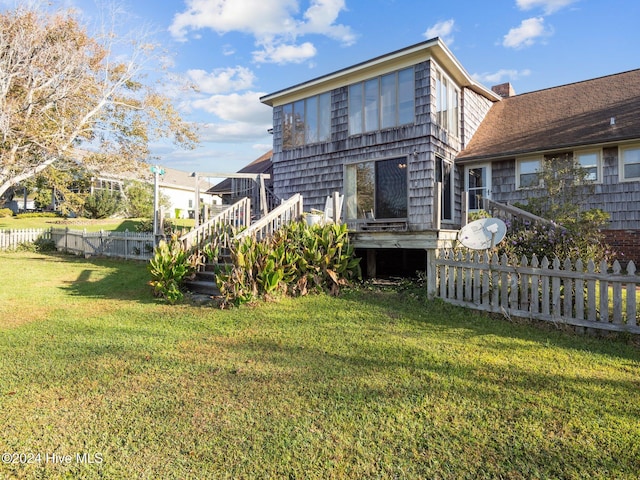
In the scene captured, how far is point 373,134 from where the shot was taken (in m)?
10.8

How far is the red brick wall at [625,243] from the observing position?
9438 mm

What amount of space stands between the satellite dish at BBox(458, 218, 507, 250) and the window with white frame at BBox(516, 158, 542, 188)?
567 cm

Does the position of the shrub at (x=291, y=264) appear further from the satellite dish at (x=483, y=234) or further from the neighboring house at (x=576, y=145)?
the neighboring house at (x=576, y=145)

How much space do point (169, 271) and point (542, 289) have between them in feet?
20.1

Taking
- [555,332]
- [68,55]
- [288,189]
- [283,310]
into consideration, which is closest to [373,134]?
[288,189]

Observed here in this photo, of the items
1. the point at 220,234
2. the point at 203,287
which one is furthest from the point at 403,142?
the point at 203,287

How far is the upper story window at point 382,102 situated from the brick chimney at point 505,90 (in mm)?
7341

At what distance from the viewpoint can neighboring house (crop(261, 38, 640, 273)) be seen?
9828 millimetres

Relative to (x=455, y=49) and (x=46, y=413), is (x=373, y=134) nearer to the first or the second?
(x=455, y=49)

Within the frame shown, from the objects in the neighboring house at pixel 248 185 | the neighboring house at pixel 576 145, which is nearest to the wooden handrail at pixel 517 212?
the neighboring house at pixel 576 145

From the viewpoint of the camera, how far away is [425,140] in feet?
32.4

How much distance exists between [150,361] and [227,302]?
2.33 m

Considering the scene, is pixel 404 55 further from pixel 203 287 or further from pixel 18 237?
pixel 18 237

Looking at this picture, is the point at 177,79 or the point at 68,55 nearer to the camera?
the point at 68,55
